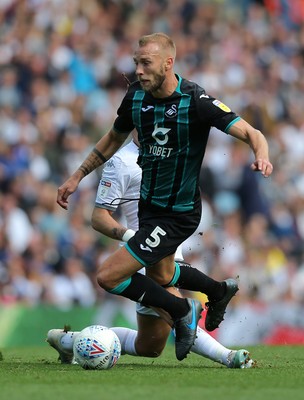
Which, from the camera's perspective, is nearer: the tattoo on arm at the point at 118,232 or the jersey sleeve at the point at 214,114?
the jersey sleeve at the point at 214,114

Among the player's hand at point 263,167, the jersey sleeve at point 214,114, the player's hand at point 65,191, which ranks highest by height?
the jersey sleeve at point 214,114

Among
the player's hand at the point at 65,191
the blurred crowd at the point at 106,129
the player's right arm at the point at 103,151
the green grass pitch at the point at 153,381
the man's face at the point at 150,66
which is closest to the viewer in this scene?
the green grass pitch at the point at 153,381

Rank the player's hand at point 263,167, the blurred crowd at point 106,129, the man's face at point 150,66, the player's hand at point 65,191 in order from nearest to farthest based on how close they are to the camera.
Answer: the player's hand at point 263,167, the man's face at point 150,66, the player's hand at point 65,191, the blurred crowd at point 106,129

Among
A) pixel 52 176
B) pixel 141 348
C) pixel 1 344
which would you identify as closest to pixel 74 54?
pixel 52 176

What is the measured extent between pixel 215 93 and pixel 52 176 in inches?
144

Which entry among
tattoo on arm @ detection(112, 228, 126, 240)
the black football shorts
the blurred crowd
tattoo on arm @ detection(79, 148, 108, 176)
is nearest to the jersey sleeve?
the black football shorts

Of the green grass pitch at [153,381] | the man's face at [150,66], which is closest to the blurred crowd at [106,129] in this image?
→ the green grass pitch at [153,381]

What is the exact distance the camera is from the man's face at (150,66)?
7805 millimetres

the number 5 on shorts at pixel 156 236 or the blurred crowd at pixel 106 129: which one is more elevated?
the blurred crowd at pixel 106 129

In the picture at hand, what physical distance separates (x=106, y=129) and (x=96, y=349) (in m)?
8.88

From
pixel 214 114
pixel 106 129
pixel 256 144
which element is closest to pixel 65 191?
pixel 214 114

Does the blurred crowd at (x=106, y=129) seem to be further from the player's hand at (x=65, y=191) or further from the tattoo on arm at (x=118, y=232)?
the player's hand at (x=65, y=191)

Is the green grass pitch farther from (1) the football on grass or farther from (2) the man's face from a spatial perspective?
(2) the man's face

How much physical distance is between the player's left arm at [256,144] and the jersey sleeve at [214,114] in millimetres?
59
